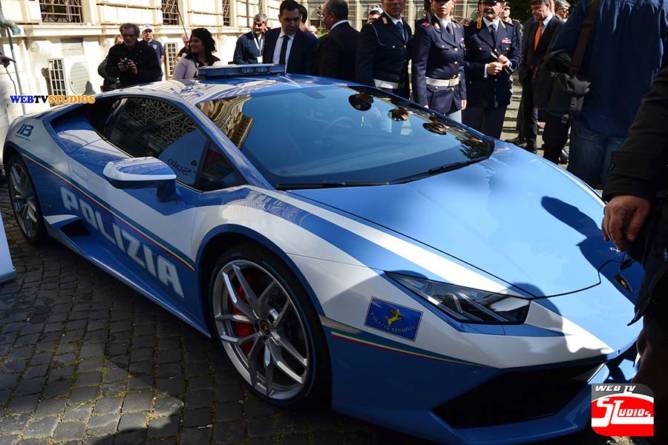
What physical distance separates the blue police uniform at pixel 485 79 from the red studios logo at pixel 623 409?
5212 mm

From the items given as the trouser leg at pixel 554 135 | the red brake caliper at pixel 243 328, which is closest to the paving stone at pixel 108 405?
the red brake caliper at pixel 243 328

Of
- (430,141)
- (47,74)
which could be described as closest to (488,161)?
(430,141)

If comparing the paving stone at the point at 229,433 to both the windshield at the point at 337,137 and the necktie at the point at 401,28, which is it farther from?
the necktie at the point at 401,28

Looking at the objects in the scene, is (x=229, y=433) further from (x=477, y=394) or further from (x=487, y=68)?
(x=487, y=68)

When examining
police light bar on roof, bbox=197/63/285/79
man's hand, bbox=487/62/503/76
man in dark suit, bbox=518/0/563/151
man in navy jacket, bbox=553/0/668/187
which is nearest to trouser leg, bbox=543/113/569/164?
man in navy jacket, bbox=553/0/668/187

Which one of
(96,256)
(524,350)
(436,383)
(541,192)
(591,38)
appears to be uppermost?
(591,38)

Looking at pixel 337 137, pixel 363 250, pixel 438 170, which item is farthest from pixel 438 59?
pixel 363 250

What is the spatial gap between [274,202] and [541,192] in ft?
3.86

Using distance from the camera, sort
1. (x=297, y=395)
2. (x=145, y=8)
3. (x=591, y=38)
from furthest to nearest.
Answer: (x=145, y=8) → (x=591, y=38) → (x=297, y=395)

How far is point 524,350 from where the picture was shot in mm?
1853

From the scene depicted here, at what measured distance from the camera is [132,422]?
2.40m

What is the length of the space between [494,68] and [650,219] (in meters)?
4.93

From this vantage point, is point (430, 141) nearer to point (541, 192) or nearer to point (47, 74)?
point (541, 192)

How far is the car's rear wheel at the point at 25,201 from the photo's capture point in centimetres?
→ 408
